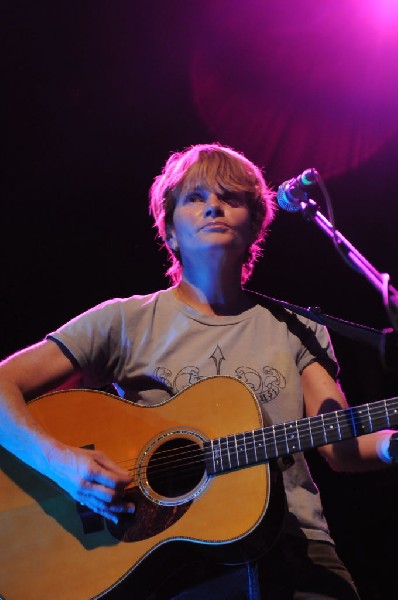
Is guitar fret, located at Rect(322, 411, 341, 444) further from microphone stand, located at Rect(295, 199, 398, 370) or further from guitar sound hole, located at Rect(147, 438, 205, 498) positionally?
guitar sound hole, located at Rect(147, 438, 205, 498)

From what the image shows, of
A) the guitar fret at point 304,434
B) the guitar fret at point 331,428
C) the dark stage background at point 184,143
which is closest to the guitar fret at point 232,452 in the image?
the guitar fret at point 304,434


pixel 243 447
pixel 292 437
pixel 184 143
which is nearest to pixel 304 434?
pixel 292 437

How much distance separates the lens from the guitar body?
2082 mm

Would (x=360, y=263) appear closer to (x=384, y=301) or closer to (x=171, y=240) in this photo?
(x=384, y=301)

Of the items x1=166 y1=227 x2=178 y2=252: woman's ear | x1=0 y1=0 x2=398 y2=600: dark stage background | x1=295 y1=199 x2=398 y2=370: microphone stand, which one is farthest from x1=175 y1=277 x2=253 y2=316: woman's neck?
x1=0 y1=0 x2=398 y2=600: dark stage background

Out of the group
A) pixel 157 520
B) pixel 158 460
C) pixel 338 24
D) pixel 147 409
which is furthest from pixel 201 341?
pixel 338 24

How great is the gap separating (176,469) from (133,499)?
0.21 metres

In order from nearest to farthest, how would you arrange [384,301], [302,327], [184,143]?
[384,301] < [302,327] < [184,143]

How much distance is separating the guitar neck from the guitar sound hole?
65mm

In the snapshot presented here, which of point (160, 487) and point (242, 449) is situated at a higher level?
point (242, 449)

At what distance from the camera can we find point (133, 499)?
7.32 ft

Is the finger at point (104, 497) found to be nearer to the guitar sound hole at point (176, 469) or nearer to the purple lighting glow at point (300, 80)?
the guitar sound hole at point (176, 469)

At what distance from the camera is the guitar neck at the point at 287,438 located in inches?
80.9

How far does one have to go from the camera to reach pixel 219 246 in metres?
2.92
